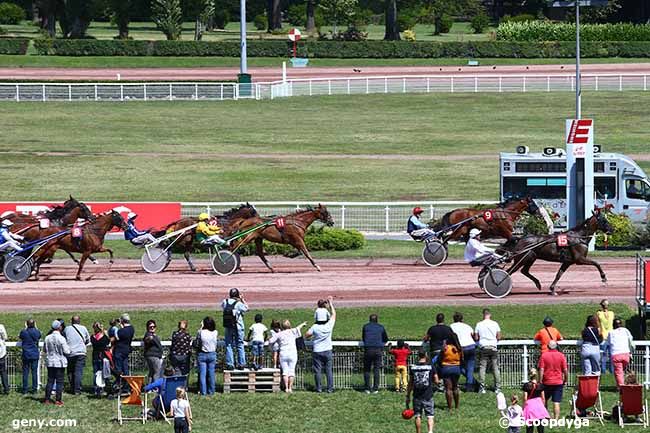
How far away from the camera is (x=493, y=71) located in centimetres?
6919

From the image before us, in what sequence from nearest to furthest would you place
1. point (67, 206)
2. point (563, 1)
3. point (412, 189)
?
1. point (67, 206)
2. point (563, 1)
3. point (412, 189)

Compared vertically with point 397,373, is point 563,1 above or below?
above

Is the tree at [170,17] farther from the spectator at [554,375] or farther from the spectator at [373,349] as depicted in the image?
the spectator at [554,375]

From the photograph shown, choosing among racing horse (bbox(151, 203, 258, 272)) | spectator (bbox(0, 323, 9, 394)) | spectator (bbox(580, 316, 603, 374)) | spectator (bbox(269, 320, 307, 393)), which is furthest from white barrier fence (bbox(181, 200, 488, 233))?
spectator (bbox(580, 316, 603, 374))

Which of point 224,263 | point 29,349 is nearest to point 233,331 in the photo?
point 29,349

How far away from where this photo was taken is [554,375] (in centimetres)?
1786

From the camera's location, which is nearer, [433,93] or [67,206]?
[67,206]

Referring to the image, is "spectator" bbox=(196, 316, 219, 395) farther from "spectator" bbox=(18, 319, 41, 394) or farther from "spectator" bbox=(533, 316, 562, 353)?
"spectator" bbox=(533, 316, 562, 353)

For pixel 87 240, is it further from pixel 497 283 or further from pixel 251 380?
pixel 251 380

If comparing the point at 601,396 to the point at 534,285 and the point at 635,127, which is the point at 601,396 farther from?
the point at 635,127

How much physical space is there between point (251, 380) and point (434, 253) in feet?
32.5

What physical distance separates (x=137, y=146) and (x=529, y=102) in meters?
18.8

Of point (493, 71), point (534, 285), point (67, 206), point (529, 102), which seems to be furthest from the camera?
point (493, 71)

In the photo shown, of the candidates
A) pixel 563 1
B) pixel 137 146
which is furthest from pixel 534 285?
pixel 137 146
